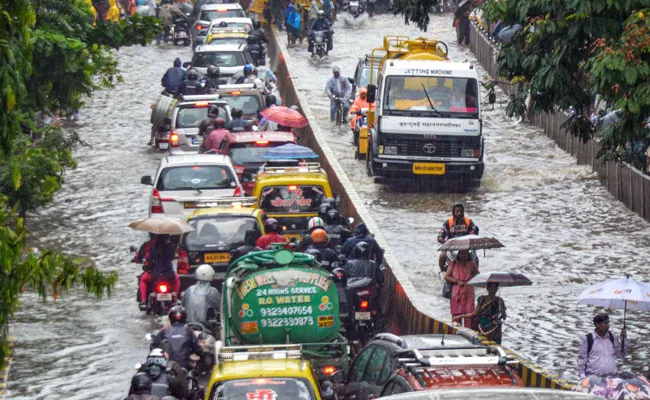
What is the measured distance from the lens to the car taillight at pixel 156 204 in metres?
24.6

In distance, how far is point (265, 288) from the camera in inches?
647

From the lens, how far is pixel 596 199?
30078 millimetres

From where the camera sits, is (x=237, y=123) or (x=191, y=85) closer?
(x=237, y=123)

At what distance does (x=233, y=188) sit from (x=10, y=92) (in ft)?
48.2

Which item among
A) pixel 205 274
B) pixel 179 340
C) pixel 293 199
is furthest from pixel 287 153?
pixel 179 340

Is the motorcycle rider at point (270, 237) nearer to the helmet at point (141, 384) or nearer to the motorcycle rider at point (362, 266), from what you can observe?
the motorcycle rider at point (362, 266)

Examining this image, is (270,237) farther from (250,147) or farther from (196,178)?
(250,147)

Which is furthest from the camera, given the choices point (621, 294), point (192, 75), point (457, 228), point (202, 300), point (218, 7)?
point (218, 7)

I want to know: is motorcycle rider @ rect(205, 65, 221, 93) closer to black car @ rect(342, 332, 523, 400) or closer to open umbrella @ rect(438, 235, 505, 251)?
open umbrella @ rect(438, 235, 505, 251)

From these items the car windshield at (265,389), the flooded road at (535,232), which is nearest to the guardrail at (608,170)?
the flooded road at (535,232)

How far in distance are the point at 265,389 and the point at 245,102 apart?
21.5 m

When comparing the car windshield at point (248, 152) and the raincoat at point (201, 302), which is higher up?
the car windshield at point (248, 152)

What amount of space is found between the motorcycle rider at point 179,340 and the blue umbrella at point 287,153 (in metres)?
10.3

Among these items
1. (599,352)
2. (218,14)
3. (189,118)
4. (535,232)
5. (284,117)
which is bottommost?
(535,232)
